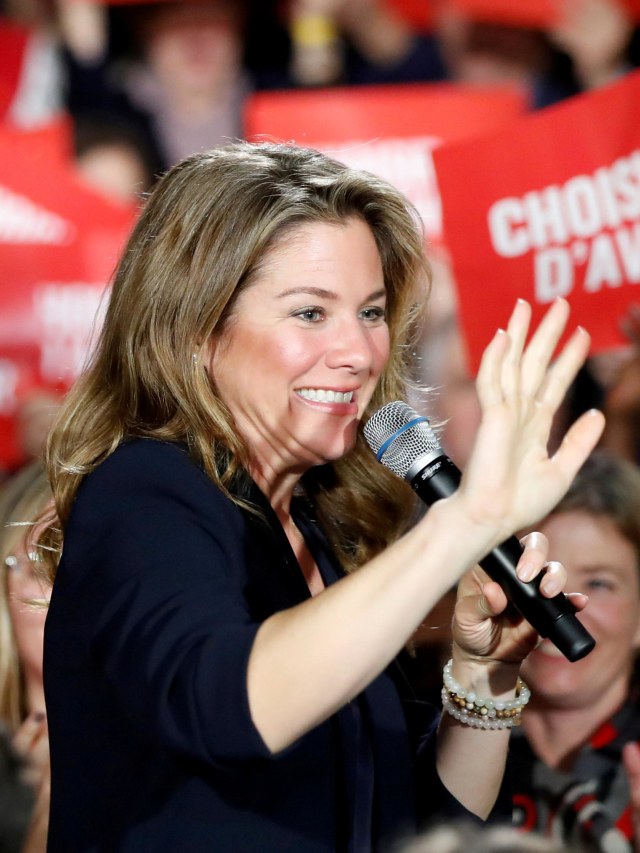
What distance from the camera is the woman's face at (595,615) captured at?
289 cm

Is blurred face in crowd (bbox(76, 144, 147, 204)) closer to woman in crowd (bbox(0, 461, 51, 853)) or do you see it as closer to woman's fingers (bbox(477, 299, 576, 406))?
woman in crowd (bbox(0, 461, 51, 853))

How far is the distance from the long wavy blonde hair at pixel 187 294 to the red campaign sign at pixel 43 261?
3.04 m

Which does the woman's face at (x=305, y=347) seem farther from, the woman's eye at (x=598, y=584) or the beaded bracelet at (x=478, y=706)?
the woman's eye at (x=598, y=584)

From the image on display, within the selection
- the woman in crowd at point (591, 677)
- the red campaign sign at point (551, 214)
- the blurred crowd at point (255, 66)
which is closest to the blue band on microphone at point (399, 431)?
A: the woman in crowd at point (591, 677)

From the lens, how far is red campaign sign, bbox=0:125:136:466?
489 centimetres

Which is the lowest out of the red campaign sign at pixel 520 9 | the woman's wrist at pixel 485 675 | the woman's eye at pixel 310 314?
the woman's wrist at pixel 485 675

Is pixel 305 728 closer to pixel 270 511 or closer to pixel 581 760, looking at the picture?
pixel 270 511

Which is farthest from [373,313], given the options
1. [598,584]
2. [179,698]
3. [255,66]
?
[255,66]

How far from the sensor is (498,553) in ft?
5.01

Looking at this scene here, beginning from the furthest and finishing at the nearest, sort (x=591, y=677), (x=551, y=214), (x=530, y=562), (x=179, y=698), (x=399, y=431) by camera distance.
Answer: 1. (x=551, y=214)
2. (x=591, y=677)
3. (x=399, y=431)
4. (x=530, y=562)
5. (x=179, y=698)

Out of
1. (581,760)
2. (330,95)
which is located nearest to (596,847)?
(581,760)

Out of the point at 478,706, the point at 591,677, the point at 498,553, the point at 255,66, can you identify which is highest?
the point at 255,66

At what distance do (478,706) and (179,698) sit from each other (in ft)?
2.35

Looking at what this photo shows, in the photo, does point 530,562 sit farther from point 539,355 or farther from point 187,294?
point 187,294
